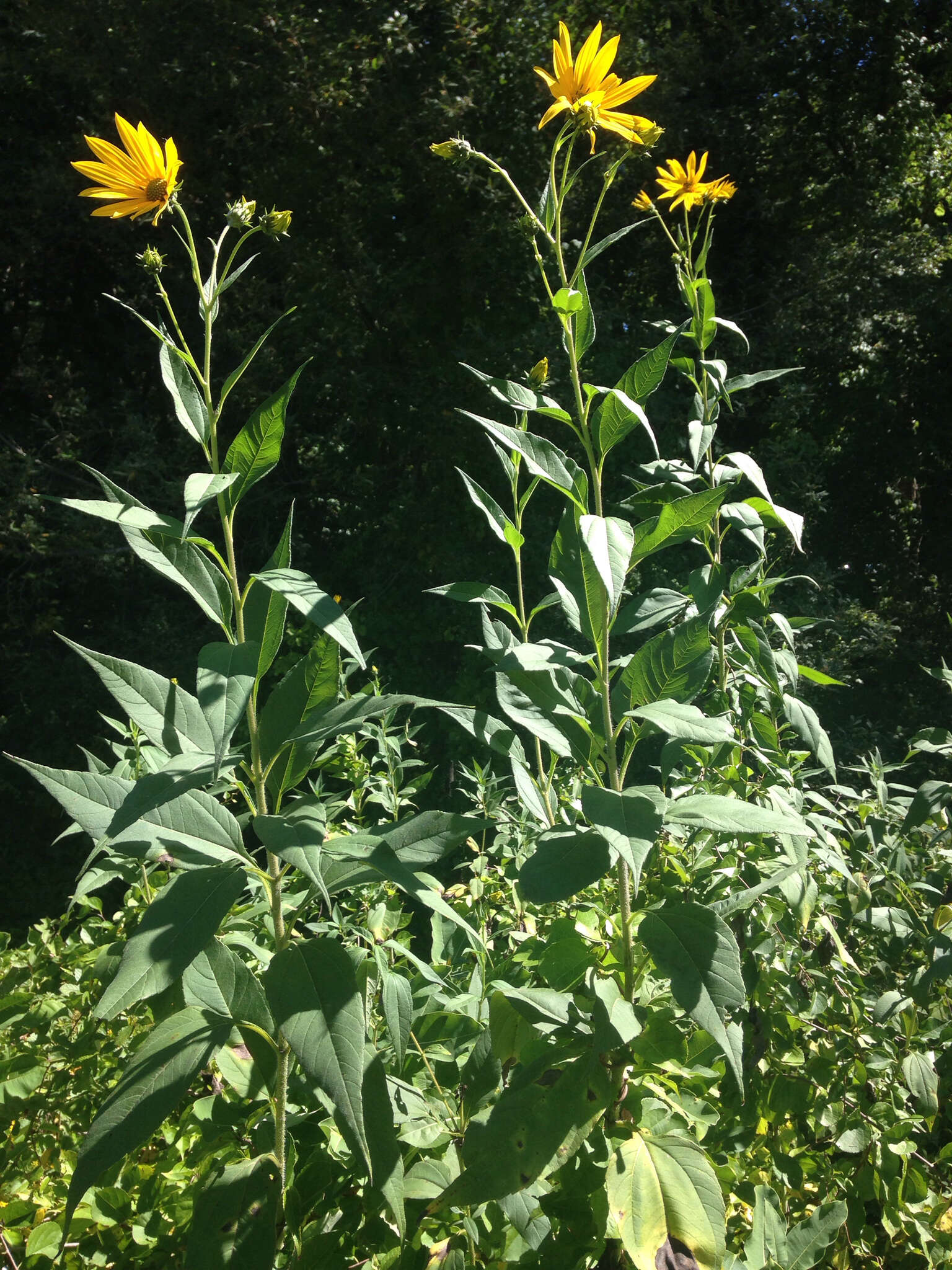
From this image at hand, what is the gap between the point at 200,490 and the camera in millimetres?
855

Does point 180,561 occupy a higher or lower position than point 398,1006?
higher

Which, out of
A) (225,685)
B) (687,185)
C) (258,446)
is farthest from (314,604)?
(687,185)

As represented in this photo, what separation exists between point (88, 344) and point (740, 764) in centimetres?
508

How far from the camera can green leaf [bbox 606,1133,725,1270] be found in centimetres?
85

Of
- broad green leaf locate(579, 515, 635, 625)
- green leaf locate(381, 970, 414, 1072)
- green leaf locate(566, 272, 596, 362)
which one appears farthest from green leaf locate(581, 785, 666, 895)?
green leaf locate(566, 272, 596, 362)

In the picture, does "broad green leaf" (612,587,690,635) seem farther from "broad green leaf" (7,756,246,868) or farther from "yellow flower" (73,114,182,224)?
"yellow flower" (73,114,182,224)

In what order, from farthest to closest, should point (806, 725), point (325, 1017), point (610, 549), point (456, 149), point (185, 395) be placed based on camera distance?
point (806, 725)
point (456, 149)
point (185, 395)
point (610, 549)
point (325, 1017)

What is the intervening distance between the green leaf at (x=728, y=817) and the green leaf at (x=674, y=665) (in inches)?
4.2

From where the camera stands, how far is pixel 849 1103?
1.33 metres

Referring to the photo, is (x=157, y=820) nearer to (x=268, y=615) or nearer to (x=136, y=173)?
(x=268, y=615)

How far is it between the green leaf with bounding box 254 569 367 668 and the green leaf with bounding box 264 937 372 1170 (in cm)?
27

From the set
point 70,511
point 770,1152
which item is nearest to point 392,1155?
point 770,1152

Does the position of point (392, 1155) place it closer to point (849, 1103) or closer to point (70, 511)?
point (849, 1103)

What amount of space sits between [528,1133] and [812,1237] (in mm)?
401
